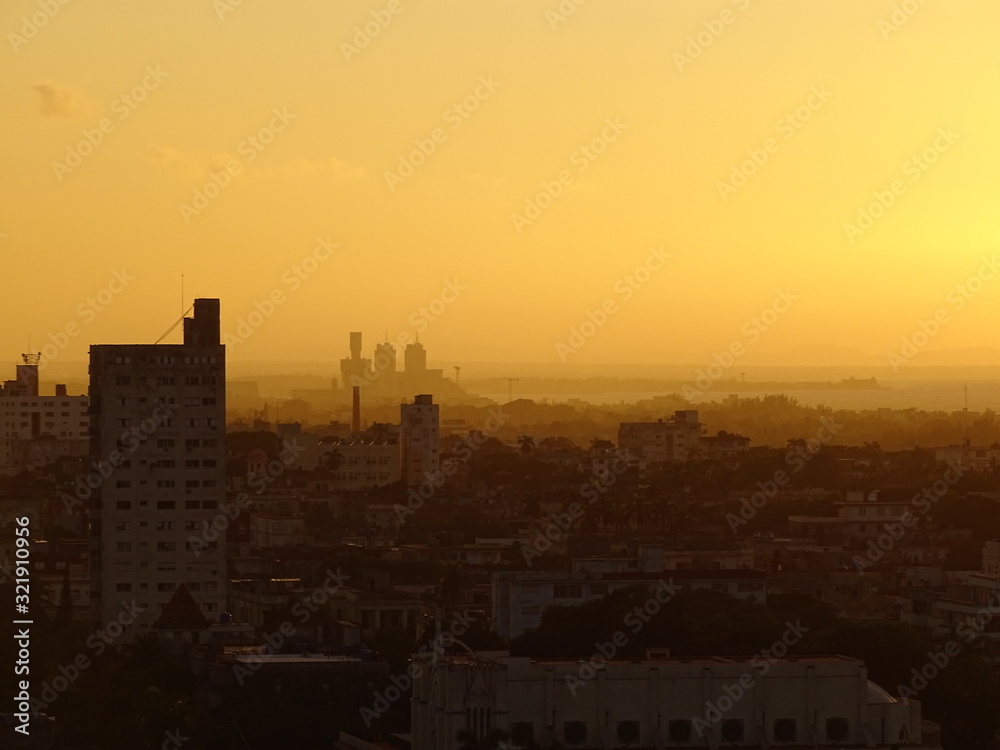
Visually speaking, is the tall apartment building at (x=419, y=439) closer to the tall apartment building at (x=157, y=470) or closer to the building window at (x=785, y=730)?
the tall apartment building at (x=157, y=470)

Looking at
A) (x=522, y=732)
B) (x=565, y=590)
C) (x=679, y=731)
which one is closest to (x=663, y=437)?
(x=565, y=590)

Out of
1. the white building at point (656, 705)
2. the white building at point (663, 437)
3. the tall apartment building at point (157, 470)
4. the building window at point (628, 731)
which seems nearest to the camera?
the white building at point (656, 705)

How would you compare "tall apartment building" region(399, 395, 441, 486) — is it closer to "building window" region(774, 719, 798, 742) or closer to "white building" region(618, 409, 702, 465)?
"white building" region(618, 409, 702, 465)

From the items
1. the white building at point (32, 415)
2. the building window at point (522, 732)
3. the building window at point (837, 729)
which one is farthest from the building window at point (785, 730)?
the white building at point (32, 415)

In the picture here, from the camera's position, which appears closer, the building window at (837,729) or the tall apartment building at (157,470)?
the building window at (837,729)

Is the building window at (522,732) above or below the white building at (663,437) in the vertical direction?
below

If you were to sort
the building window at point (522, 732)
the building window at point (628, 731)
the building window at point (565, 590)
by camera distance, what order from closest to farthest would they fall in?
the building window at point (522, 732)
the building window at point (628, 731)
the building window at point (565, 590)
